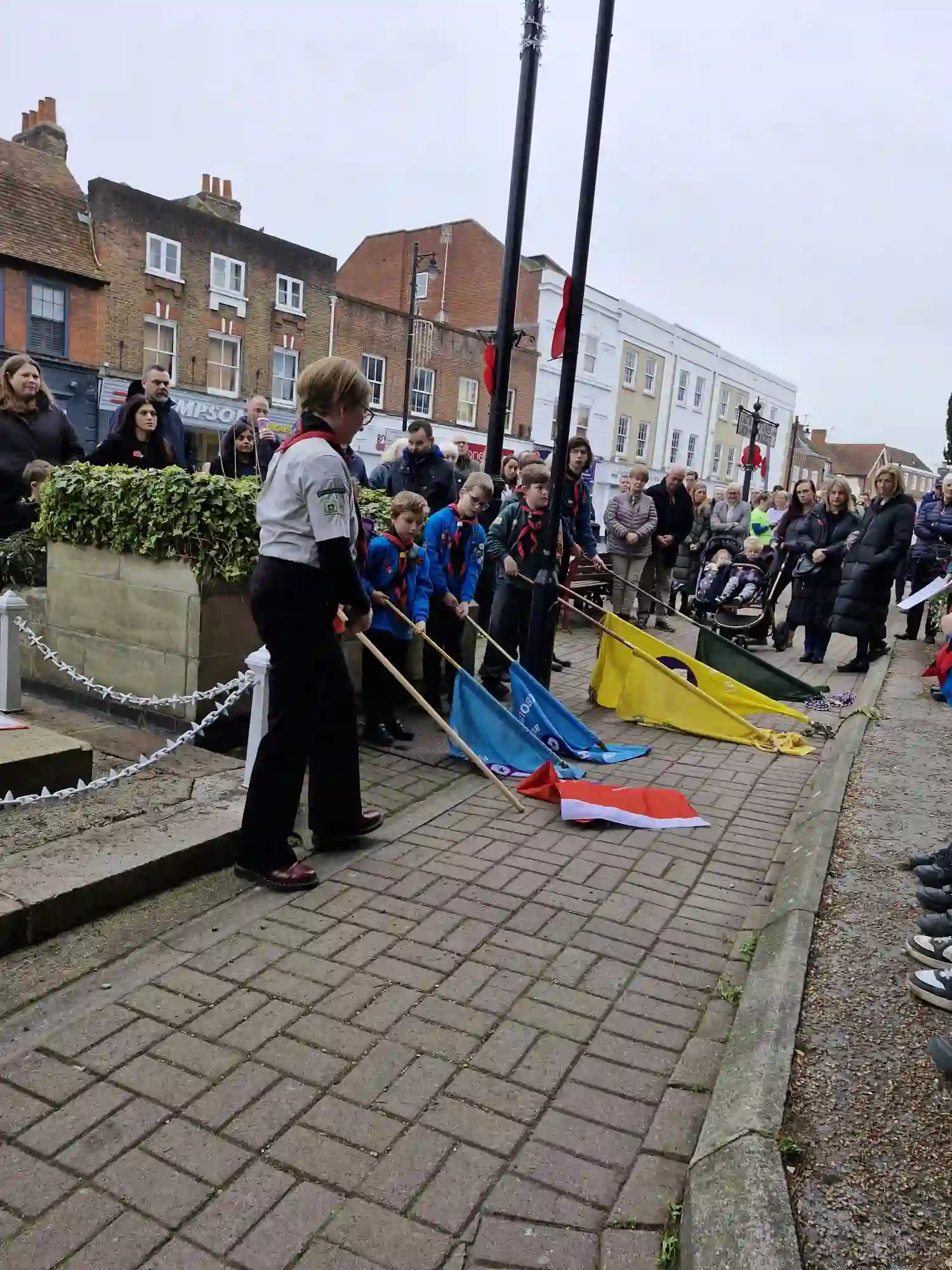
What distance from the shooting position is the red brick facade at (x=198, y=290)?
2581cm

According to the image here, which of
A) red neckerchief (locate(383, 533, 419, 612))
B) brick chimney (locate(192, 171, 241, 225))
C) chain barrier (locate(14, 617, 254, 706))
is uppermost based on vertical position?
brick chimney (locate(192, 171, 241, 225))

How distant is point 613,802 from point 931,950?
2.12 meters

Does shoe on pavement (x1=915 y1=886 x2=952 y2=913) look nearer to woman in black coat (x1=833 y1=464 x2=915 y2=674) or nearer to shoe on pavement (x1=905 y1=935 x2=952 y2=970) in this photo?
shoe on pavement (x1=905 y1=935 x2=952 y2=970)

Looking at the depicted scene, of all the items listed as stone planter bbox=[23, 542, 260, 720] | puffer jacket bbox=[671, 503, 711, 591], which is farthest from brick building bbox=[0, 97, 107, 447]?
stone planter bbox=[23, 542, 260, 720]

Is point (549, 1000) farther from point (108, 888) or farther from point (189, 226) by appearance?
point (189, 226)

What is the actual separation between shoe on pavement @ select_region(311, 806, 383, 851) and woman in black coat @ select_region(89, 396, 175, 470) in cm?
371

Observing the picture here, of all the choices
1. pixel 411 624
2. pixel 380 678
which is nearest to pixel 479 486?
pixel 411 624

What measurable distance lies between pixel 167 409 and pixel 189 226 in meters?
23.1

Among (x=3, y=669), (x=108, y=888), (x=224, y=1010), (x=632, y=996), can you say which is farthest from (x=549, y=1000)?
(x=3, y=669)

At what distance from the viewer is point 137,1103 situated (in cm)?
261

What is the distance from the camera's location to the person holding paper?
10362 millimetres

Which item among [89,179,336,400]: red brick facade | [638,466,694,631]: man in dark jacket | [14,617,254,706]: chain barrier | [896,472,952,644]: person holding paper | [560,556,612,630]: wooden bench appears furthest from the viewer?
[89,179,336,400]: red brick facade

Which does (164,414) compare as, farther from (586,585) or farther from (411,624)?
(586,585)

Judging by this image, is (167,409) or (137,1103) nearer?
(137,1103)
